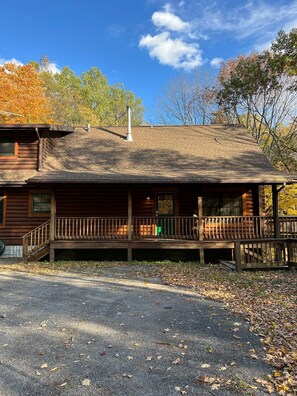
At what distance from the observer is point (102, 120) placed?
35.2 meters

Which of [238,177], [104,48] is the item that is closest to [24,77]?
A: [104,48]

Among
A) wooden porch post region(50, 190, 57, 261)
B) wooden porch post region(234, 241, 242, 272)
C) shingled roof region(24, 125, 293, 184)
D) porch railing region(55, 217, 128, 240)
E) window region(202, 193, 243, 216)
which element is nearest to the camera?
wooden porch post region(234, 241, 242, 272)

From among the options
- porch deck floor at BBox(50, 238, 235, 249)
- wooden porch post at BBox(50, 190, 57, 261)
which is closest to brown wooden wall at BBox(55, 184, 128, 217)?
wooden porch post at BBox(50, 190, 57, 261)

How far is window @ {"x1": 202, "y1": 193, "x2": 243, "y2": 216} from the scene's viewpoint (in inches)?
562

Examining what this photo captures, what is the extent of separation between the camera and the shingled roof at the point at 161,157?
11859 millimetres

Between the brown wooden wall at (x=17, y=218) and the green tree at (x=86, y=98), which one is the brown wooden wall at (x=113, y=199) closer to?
the brown wooden wall at (x=17, y=218)

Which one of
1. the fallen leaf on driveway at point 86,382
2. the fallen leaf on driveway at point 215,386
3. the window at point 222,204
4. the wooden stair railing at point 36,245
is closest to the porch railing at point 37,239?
the wooden stair railing at point 36,245

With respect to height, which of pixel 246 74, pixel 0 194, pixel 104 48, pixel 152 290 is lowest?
pixel 152 290

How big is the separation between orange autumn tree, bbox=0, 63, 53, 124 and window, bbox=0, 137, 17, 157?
946 centimetres

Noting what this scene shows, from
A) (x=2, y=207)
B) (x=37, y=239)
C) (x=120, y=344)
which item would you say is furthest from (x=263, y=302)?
(x=2, y=207)

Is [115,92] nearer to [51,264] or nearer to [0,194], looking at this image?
[0,194]

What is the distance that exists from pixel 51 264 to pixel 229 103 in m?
19.0

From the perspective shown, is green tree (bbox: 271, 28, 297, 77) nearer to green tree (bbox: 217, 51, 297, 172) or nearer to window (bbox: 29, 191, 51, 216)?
green tree (bbox: 217, 51, 297, 172)

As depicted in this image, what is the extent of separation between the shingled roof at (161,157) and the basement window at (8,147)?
1617 mm
